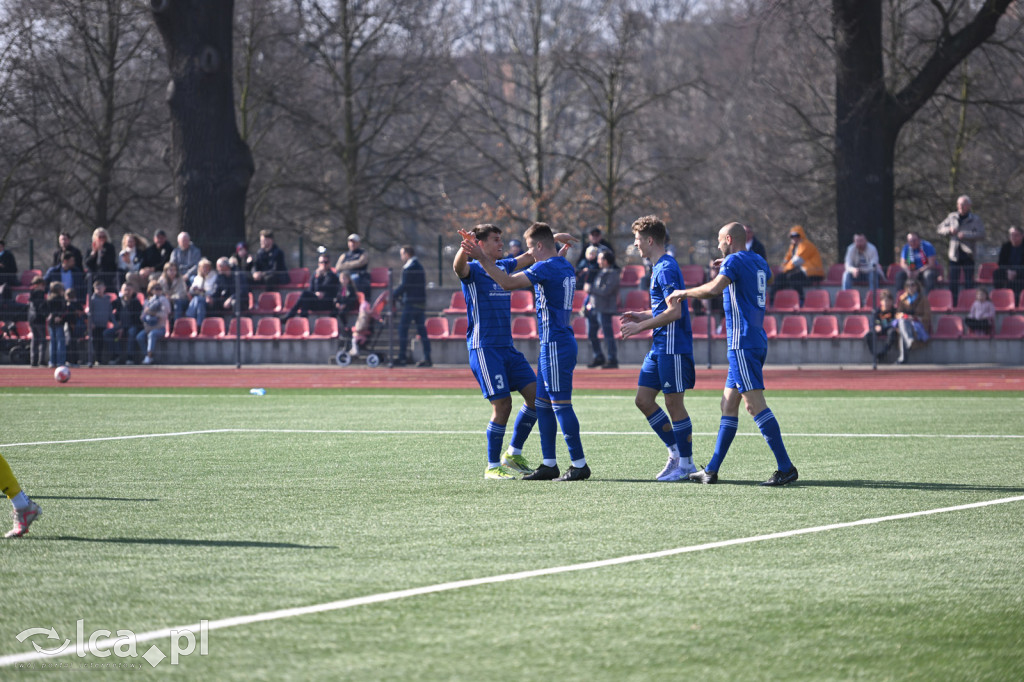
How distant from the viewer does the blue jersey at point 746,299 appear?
9992mm

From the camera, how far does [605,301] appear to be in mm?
25422

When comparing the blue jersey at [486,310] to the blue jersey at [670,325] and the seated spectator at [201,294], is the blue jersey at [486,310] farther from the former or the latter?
the seated spectator at [201,294]

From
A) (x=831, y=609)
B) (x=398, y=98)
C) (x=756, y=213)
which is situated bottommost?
(x=831, y=609)

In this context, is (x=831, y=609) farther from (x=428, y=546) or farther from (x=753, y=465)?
(x=753, y=465)

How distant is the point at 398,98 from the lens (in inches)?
1665

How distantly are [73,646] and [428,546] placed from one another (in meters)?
2.50

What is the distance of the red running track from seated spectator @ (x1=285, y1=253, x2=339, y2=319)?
1.40 metres

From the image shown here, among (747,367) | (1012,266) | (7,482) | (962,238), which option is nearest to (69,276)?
(962,238)

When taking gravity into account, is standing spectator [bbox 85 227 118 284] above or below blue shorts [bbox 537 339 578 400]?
above

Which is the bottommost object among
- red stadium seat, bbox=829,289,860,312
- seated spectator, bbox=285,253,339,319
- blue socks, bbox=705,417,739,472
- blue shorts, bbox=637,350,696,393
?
blue socks, bbox=705,417,739,472

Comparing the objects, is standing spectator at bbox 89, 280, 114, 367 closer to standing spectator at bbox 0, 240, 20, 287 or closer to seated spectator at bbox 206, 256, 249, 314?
seated spectator at bbox 206, 256, 249, 314

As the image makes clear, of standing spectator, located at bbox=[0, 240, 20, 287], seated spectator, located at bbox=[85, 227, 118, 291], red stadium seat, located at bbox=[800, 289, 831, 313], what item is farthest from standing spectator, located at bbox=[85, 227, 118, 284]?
red stadium seat, located at bbox=[800, 289, 831, 313]

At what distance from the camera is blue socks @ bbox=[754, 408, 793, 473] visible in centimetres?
982

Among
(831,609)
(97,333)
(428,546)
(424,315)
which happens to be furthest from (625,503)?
(97,333)
